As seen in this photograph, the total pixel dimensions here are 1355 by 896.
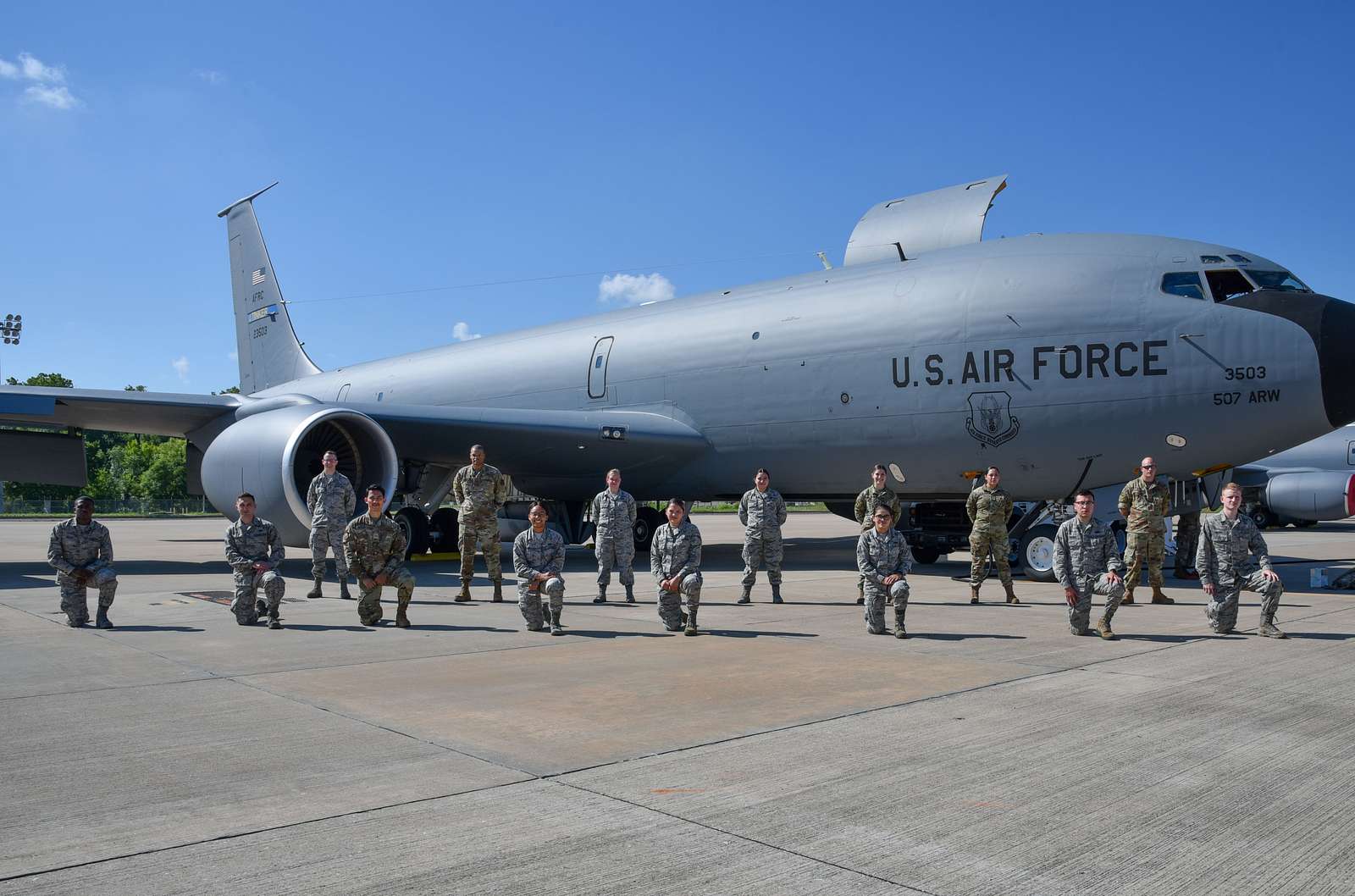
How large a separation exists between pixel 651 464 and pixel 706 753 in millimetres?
11999

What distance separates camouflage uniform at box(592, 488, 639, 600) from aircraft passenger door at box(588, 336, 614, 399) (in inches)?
219

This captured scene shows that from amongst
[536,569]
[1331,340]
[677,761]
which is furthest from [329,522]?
[1331,340]

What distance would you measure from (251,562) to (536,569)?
281cm

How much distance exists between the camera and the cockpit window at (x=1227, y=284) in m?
12.2

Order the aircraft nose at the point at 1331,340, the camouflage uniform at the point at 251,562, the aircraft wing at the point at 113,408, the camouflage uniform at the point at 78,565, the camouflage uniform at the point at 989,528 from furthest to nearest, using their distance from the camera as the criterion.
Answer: the aircraft wing at the point at 113,408 < the camouflage uniform at the point at 989,528 < the aircraft nose at the point at 1331,340 < the camouflage uniform at the point at 251,562 < the camouflage uniform at the point at 78,565

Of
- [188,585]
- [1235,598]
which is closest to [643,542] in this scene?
[188,585]

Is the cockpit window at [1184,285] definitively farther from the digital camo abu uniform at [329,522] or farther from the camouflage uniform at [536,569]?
the digital camo abu uniform at [329,522]

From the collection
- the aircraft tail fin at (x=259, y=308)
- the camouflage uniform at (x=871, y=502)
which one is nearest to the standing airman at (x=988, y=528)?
the camouflage uniform at (x=871, y=502)

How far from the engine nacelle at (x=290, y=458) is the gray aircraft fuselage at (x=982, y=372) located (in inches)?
88.8

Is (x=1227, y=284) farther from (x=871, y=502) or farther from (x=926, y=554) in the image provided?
(x=926, y=554)

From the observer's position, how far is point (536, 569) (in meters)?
9.41

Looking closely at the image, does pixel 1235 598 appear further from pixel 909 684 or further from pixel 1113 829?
pixel 1113 829

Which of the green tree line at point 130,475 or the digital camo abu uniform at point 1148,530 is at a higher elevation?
the green tree line at point 130,475

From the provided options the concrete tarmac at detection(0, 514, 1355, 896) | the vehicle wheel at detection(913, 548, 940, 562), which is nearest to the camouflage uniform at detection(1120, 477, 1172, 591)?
the concrete tarmac at detection(0, 514, 1355, 896)
